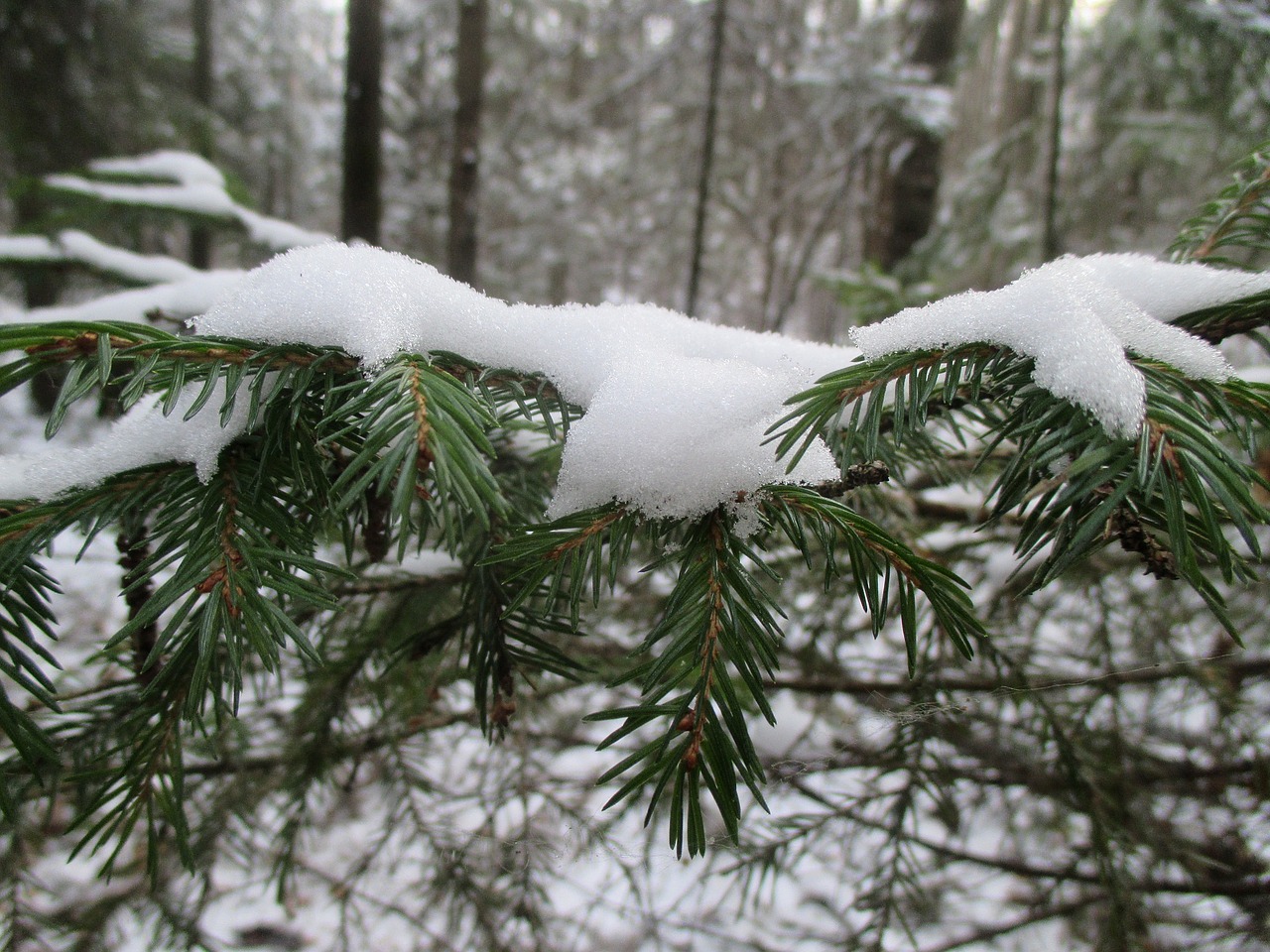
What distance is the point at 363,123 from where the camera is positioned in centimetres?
462

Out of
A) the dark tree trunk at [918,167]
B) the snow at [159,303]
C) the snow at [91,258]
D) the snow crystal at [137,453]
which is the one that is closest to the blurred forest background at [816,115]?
the dark tree trunk at [918,167]

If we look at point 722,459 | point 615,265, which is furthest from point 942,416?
point 615,265

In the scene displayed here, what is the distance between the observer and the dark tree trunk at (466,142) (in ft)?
17.1

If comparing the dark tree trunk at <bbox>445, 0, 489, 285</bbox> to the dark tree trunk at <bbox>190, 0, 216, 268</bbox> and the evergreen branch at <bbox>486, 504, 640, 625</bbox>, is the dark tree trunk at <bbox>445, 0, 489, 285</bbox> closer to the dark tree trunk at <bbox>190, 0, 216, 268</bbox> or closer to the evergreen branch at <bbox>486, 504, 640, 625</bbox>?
the dark tree trunk at <bbox>190, 0, 216, 268</bbox>

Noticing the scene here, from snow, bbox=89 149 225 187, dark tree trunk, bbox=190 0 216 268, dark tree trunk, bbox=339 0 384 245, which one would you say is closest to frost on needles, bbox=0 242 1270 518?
snow, bbox=89 149 225 187

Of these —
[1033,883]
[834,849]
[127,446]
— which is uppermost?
[127,446]

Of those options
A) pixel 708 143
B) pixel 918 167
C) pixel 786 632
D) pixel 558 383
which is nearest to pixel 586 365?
pixel 558 383

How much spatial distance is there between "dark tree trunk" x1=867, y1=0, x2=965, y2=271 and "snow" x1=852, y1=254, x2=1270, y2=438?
429 centimetres

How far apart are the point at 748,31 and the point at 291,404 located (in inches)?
226

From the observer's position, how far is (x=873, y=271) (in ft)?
9.08

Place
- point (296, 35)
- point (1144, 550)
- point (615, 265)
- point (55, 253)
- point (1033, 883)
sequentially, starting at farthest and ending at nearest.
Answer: point (296, 35), point (615, 265), point (1033, 883), point (55, 253), point (1144, 550)

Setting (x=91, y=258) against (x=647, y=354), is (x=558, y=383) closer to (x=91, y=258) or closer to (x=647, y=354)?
(x=647, y=354)

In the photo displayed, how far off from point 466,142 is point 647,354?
544cm

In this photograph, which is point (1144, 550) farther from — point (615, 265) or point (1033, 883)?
point (615, 265)
